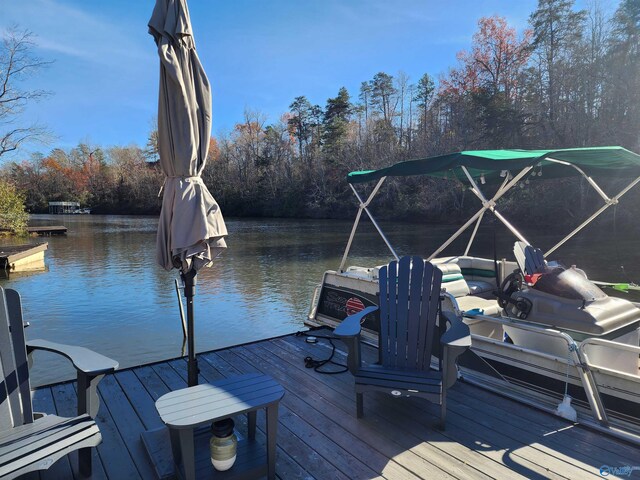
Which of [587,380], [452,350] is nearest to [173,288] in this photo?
[452,350]

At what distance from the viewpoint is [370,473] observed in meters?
2.18

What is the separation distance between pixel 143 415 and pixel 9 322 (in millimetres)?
1136

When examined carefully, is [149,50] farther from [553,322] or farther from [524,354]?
[553,322]

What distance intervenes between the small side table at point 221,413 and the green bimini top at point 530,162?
9.22 ft

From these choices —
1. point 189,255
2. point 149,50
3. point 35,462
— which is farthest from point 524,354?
point 149,50

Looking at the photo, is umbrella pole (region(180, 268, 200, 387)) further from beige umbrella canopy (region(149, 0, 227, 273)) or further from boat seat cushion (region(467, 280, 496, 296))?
boat seat cushion (region(467, 280, 496, 296))

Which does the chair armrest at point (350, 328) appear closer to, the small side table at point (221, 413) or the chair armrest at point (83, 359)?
the small side table at point (221, 413)

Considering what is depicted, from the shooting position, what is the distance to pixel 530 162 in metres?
3.55

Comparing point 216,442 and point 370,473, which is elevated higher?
point 216,442

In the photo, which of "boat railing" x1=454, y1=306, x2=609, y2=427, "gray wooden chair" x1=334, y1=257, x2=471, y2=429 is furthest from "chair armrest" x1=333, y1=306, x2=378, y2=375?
"boat railing" x1=454, y1=306, x2=609, y2=427

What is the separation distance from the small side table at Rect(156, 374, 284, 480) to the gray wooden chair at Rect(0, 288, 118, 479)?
364mm

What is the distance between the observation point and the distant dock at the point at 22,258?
13.0 metres

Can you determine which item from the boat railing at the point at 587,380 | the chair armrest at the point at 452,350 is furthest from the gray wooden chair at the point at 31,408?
the boat railing at the point at 587,380

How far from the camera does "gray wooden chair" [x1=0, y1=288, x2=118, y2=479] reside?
173cm
